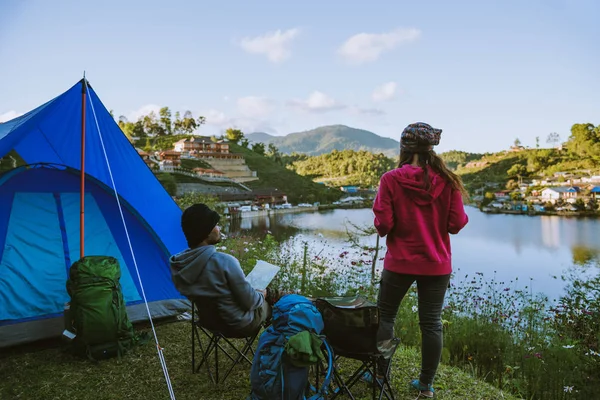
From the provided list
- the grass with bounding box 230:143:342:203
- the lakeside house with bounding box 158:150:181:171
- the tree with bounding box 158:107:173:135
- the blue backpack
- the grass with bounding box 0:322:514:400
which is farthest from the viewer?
the tree with bounding box 158:107:173:135

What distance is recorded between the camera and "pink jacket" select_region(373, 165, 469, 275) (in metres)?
1.79

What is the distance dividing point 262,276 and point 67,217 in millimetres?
2036

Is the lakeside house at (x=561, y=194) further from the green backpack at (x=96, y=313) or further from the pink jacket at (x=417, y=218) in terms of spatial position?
the green backpack at (x=96, y=313)

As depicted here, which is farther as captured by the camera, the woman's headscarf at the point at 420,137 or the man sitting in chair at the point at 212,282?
the man sitting in chair at the point at 212,282

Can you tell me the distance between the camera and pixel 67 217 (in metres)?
3.36

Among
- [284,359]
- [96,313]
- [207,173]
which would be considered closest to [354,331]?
[284,359]

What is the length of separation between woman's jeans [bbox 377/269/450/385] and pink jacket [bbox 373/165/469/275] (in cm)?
6

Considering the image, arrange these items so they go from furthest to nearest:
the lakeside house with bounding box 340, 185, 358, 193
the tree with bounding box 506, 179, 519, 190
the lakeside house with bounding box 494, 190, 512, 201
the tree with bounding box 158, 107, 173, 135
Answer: the tree with bounding box 158, 107, 173, 135, the lakeside house with bounding box 340, 185, 358, 193, the tree with bounding box 506, 179, 519, 190, the lakeside house with bounding box 494, 190, 512, 201

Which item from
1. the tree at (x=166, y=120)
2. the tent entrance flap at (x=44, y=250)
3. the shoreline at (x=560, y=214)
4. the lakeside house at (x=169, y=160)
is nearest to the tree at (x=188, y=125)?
the tree at (x=166, y=120)

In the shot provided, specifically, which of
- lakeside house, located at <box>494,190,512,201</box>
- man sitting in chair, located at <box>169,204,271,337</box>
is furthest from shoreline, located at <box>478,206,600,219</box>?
man sitting in chair, located at <box>169,204,271,337</box>

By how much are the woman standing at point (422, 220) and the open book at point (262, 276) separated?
0.72 m

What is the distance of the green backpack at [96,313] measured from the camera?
262 cm

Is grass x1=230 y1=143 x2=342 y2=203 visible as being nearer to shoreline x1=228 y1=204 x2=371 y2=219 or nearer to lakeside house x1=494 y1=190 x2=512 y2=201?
shoreline x1=228 y1=204 x2=371 y2=219

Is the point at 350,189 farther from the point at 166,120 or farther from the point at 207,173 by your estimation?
the point at 166,120
